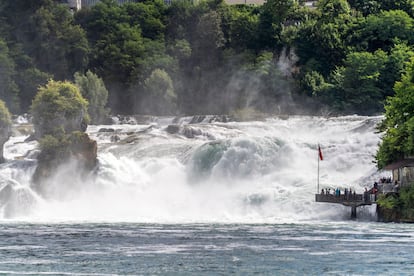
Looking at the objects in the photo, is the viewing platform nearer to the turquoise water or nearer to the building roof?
the building roof

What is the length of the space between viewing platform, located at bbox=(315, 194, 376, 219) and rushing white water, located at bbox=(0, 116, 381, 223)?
1953mm

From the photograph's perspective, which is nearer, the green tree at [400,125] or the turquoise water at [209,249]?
the turquoise water at [209,249]

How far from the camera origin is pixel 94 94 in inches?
6403

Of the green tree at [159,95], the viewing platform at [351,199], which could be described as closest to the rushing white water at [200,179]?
the viewing platform at [351,199]

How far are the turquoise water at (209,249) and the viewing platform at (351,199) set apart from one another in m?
6.62

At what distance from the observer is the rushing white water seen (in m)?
114

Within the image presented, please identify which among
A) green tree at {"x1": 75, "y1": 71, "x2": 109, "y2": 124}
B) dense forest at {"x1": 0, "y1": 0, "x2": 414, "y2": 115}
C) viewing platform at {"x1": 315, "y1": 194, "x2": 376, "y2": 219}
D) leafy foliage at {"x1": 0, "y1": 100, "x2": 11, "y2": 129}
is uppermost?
dense forest at {"x1": 0, "y1": 0, "x2": 414, "y2": 115}

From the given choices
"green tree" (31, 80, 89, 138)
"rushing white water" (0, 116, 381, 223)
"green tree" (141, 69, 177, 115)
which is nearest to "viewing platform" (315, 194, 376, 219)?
"rushing white water" (0, 116, 381, 223)

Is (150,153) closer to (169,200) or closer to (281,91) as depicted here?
(169,200)

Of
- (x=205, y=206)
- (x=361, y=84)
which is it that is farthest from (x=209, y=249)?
(x=361, y=84)

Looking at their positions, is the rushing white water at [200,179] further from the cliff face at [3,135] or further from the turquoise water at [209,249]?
the turquoise water at [209,249]

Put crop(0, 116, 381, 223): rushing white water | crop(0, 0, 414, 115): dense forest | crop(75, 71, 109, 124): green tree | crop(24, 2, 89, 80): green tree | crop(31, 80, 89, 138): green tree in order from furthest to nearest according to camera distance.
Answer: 1. crop(24, 2, 89, 80): green tree
2. crop(0, 0, 414, 115): dense forest
3. crop(75, 71, 109, 124): green tree
4. crop(31, 80, 89, 138): green tree
5. crop(0, 116, 381, 223): rushing white water

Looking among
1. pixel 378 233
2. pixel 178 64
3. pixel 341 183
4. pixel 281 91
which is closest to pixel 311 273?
pixel 378 233

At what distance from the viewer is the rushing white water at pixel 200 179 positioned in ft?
374
